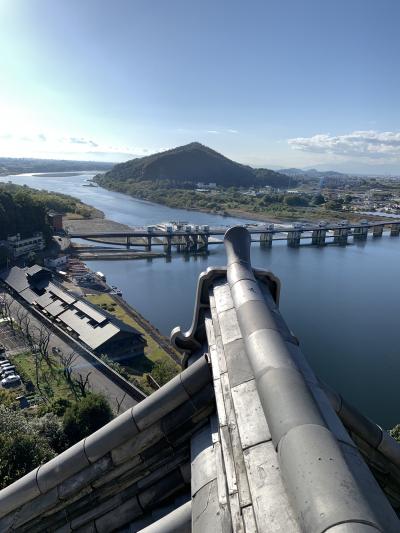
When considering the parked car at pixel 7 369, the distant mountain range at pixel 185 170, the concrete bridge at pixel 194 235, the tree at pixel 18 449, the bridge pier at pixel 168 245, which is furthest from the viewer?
the distant mountain range at pixel 185 170

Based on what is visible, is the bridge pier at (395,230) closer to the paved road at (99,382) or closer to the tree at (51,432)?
the paved road at (99,382)

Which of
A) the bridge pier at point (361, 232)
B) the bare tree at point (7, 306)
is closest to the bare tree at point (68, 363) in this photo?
the bare tree at point (7, 306)

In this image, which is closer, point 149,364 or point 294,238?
point 149,364

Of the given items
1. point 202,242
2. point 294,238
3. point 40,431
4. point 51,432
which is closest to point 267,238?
point 294,238

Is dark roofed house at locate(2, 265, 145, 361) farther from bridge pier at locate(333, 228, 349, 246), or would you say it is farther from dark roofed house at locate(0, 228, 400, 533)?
bridge pier at locate(333, 228, 349, 246)

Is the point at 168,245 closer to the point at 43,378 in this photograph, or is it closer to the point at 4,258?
the point at 4,258

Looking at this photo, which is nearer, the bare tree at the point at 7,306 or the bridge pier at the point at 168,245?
the bare tree at the point at 7,306

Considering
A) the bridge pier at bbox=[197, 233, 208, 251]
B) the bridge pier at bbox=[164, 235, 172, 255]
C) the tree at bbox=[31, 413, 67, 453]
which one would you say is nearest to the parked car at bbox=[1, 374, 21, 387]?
the tree at bbox=[31, 413, 67, 453]
